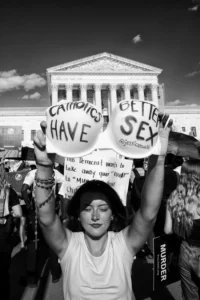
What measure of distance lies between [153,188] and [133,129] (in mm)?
438

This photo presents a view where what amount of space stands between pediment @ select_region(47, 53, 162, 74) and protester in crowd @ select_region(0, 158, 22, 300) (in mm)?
45239

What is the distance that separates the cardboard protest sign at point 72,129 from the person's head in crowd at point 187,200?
5.26ft

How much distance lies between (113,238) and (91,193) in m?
0.36

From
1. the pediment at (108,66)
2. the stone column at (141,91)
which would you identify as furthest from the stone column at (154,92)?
the pediment at (108,66)

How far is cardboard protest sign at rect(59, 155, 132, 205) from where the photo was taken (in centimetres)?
369

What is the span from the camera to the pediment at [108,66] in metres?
45.8

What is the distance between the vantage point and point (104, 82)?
46188mm

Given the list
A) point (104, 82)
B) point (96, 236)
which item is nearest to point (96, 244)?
point (96, 236)

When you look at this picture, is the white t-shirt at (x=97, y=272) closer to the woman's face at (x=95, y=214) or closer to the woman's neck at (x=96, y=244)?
the woman's neck at (x=96, y=244)

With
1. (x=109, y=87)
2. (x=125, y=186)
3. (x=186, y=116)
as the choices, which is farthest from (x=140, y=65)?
(x=125, y=186)

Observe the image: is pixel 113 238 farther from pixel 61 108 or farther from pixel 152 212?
pixel 61 108

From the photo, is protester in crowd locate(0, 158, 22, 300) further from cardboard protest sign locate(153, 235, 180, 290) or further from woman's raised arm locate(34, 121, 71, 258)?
cardboard protest sign locate(153, 235, 180, 290)

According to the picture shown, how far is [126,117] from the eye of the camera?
4.12 ft

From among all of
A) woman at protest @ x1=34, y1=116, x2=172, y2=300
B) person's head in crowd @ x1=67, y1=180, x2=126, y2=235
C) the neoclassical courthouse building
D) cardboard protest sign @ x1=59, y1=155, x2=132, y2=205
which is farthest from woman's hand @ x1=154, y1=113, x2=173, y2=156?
the neoclassical courthouse building
